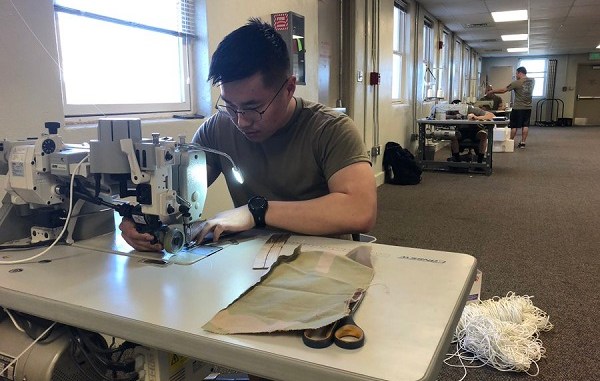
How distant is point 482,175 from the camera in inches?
244

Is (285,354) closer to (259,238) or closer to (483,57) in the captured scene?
(259,238)

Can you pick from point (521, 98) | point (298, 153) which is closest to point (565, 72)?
point (521, 98)

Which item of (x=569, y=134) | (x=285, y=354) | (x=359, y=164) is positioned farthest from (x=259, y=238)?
(x=569, y=134)

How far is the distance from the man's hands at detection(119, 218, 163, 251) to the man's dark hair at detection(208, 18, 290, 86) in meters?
0.45

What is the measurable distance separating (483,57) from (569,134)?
445 centimetres

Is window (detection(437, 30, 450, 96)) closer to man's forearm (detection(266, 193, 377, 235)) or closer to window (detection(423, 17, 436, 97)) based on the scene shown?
window (detection(423, 17, 436, 97))

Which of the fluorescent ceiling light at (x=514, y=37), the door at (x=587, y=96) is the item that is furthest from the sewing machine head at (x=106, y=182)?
the door at (x=587, y=96)

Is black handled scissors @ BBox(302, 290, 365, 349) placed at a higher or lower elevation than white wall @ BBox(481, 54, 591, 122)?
lower

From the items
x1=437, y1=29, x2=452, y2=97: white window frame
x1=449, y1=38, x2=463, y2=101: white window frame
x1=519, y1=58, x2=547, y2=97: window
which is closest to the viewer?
x1=437, y1=29, x2=452, y2=97: white window frame

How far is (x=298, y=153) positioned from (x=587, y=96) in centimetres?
1673

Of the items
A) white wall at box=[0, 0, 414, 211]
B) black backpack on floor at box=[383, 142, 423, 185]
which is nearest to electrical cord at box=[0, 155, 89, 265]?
white wall at box=[0, 0, 414, 211]

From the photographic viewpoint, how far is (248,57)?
4.25 ft

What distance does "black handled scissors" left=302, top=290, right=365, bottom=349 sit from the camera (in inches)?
27.1

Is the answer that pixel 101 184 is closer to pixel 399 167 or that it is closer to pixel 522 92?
pixel 399 167
